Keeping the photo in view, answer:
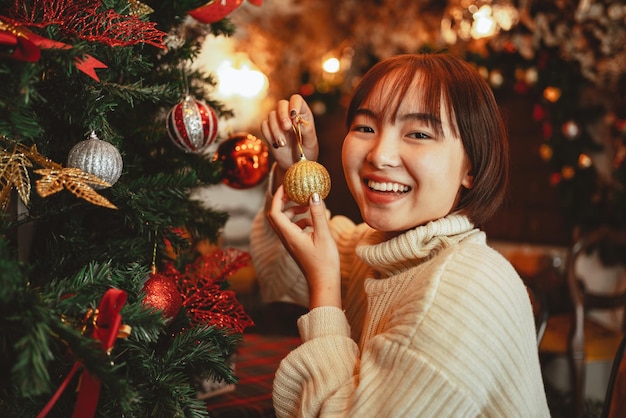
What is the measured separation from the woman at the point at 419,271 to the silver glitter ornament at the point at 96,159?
0.42 m

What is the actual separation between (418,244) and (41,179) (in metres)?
0.66

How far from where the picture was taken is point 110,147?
0.81 m

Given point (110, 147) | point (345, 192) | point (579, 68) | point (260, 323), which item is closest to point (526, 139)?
point (579, 68)

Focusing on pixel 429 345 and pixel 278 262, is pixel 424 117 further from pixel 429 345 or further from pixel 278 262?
pixel 278 262

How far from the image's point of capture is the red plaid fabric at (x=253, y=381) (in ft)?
4.05

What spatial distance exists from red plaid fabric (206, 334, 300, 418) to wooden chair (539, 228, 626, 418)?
1.29m

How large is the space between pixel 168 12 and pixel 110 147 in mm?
335

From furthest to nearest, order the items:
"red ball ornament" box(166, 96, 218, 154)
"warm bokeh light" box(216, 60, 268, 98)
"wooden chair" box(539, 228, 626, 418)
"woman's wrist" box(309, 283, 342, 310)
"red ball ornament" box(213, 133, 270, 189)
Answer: "warm bokeh light" box(216, 60, 268, 98)
"wooden chair" box(539, 228, 626, 418)
"red ball ornament" box(213, 133, 270, 189)
"woman's wrist" box(309, 283, 342, 310)
"red ball ornament" box(166, 96, 218, 154)

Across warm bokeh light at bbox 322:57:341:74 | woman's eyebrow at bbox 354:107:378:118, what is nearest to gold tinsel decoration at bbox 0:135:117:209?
woman's eyebrow at bbox 354:107:378:118

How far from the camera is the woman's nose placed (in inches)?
41.5

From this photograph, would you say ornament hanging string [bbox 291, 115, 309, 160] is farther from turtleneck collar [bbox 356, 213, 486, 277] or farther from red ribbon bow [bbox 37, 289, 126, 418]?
red ribbon bow [bbox 37, 289, 126, 418]

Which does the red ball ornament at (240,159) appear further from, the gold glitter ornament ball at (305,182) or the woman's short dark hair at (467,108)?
the woman's short dark hair at (467,108)

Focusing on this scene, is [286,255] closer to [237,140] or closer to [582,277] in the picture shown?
[237,140]

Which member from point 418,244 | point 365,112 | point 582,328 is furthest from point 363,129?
point 582,328
